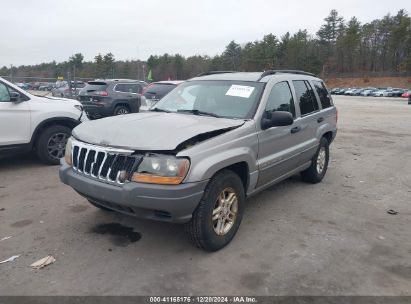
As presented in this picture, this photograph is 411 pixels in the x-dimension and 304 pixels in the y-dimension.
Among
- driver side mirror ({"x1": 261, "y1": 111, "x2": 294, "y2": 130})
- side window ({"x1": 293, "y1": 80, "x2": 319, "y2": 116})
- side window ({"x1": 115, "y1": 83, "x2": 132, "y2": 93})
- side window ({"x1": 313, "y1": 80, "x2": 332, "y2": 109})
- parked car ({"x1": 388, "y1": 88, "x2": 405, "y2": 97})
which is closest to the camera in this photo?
driver side mirror ({"x1": 261, "y1": 111, "x2": 294, "y2": 130})

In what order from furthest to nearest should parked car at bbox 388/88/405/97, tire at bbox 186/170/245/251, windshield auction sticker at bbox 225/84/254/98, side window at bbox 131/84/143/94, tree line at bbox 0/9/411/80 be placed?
tree line at bbox 0/9/411/80 → parked car at bbox 388/88/405/97 → side window at bbox 131/84/143/94 → windshield auction sticker at bbox 225/84/254/98 → tire at bbox 186/170/245/251

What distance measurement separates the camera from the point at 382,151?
30.9 ft

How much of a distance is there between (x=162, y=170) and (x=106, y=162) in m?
0.60

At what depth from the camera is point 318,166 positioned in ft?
20.2

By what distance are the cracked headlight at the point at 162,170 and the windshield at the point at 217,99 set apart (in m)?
1.27

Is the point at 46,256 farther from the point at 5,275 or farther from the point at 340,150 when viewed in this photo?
the point at 340,150

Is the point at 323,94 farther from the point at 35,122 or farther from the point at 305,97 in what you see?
the point at 35,122

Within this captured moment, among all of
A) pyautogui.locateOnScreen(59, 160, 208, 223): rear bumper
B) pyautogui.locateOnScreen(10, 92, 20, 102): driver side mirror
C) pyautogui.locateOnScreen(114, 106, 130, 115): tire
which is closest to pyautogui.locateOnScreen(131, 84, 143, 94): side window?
pyautogui.locateOnScreen(114, 106, 130, 115): tire

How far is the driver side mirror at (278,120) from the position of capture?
4109 millimetres

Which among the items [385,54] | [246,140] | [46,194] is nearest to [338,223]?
[246,140]

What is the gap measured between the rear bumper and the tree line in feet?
270

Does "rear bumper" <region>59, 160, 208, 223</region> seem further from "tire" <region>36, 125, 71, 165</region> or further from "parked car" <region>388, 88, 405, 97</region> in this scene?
"parked car" <region>388, 88, 405, 97</region>

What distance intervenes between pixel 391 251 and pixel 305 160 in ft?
6.39

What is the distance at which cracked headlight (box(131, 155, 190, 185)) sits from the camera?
323 cm
